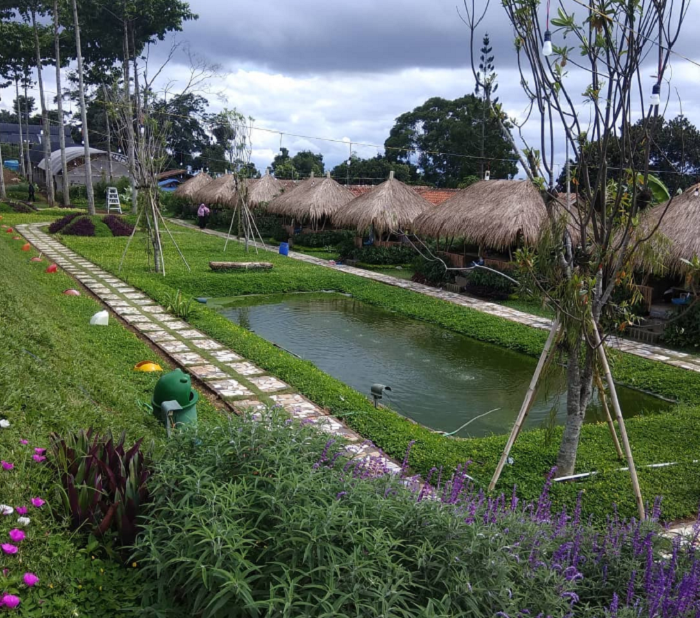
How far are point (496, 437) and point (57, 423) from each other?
3.64 m

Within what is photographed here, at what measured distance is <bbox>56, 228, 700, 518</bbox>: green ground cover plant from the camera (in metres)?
4.63

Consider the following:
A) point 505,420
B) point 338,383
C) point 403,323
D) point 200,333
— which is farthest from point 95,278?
point 505,420

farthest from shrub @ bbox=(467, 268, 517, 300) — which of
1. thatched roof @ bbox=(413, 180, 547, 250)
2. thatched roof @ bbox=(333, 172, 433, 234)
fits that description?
thatched roof @ bbox=(333, 172, 433, 234)

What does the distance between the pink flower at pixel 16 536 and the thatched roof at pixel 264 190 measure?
22.1 meters

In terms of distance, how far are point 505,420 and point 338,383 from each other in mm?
1874

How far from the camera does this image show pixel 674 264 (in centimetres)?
984

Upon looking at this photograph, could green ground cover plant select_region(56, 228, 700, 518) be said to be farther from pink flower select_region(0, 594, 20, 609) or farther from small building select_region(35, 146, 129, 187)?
small building select_region(35, 146, 129, 187)

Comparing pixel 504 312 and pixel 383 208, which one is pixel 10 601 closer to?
pixel 504 312

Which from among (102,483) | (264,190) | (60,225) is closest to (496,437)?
(102,483)

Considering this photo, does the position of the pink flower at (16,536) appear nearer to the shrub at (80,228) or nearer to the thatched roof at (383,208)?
the thatched roof at (383,208)

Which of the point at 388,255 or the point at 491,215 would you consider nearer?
the point at 491,215

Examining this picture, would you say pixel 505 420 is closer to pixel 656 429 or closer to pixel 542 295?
pixel 656 429

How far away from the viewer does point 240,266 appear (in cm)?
1462

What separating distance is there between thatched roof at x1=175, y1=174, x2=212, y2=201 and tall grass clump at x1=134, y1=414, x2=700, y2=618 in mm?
27973
